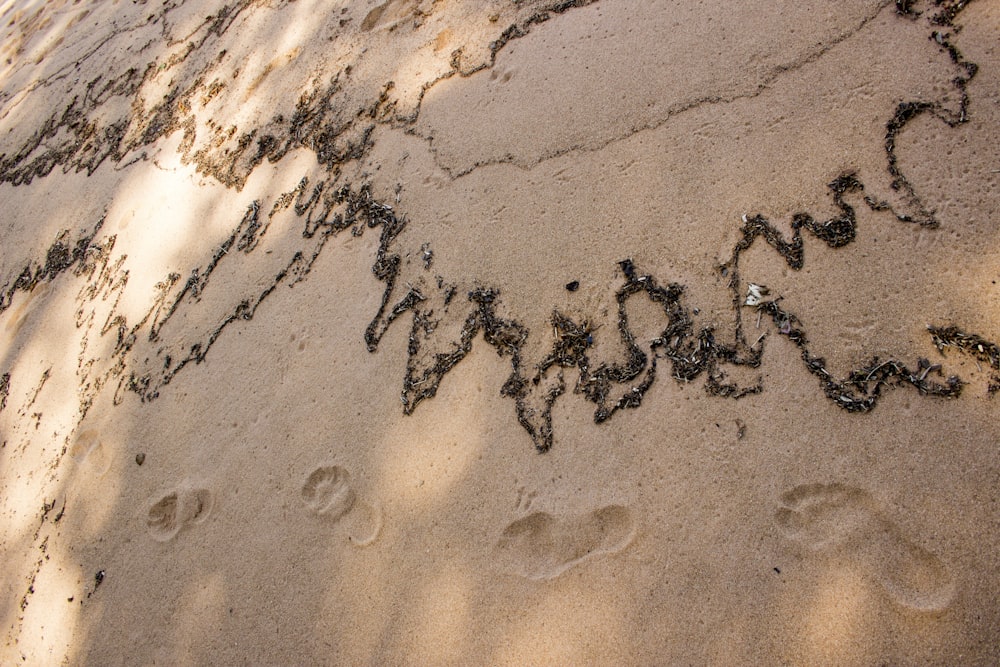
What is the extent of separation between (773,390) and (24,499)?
2.13 meters

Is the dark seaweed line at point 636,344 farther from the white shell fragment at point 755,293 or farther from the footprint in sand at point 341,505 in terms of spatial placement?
the footprint in sand at point 341,505

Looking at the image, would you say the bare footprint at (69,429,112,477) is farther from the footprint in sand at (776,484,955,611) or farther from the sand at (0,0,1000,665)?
the footprint in sand at (776,484,955,611)

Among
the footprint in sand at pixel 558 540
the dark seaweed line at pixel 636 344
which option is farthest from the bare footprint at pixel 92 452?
the footprint in sand at pixel 558 540

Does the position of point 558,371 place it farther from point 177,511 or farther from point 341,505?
point 177,511

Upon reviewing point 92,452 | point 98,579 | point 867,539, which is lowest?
point 867,539

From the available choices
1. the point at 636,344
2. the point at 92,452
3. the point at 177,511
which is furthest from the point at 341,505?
the point at 92,452

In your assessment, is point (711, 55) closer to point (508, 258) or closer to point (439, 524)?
point (508, 258)

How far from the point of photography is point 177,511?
1458 millimetres

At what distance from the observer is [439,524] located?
1.18 m

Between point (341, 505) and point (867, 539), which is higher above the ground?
point (341, 505)

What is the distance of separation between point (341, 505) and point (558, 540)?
504 millimetres

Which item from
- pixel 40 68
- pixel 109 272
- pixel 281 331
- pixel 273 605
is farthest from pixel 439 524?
pixel 40 68

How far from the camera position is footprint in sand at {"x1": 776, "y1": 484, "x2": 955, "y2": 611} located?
0.87 meters

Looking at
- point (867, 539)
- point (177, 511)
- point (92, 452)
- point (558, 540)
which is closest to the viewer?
point (867, 539)
